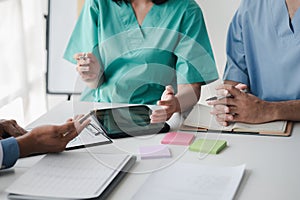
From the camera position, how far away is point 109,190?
98 cm

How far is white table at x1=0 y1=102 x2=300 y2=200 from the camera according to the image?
0.99 metres

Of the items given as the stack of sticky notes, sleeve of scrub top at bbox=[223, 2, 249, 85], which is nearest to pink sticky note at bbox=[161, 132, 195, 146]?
the stack of sticky notes

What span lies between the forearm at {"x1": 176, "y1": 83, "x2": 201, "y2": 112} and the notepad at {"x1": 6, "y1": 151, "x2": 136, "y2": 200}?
32cm

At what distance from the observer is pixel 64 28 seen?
2.38m

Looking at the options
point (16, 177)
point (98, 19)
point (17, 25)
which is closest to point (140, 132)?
point (16, 177)

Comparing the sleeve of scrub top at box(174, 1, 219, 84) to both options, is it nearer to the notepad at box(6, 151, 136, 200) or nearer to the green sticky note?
the green sticky note

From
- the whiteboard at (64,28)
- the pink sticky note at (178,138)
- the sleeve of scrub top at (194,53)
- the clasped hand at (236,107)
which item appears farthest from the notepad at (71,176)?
the whiteboard at (64,28)

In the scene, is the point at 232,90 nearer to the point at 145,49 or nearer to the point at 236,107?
the point at 236,107

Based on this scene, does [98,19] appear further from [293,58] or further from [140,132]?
[293,58]

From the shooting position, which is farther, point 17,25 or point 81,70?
point 17,25

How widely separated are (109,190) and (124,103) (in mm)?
601

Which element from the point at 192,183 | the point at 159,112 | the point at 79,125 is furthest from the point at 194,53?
the point at 192,183

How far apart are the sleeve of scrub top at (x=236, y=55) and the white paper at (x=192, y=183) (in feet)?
2.01

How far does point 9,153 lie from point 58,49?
1.34 m
